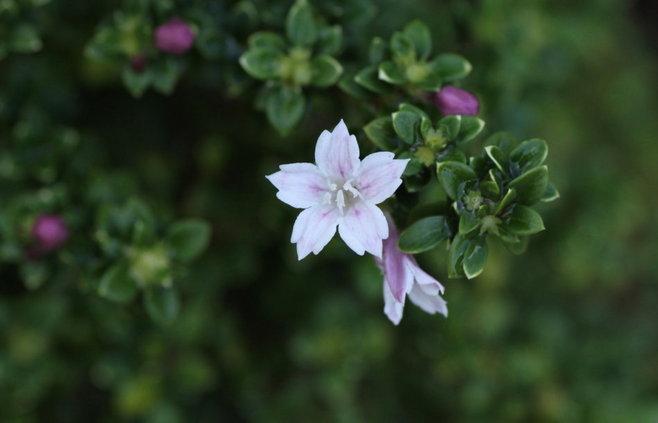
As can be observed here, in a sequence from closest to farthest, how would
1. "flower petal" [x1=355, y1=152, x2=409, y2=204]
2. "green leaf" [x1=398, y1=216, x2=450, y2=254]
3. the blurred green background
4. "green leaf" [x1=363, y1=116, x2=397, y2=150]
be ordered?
"flower petal" [x1=355, y1=152, x2=409, y2=204]
"green leaf" [x1=398, y1=216, x2=450, y2=254]
"green leaf" [x1=363, y1=116, x2=397, y2=150]
the blurred green background

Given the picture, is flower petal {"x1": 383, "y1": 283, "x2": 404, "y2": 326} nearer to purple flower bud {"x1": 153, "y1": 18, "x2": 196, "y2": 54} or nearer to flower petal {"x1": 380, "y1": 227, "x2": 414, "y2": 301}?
flower petal {"x1": 380, "y1": 227, "x2": 414, "y2": 301}

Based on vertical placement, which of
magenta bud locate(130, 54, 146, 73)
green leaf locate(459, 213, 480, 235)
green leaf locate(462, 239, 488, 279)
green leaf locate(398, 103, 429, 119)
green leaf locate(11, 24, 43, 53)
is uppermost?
green leaf locate(398, 103, 429, 119)

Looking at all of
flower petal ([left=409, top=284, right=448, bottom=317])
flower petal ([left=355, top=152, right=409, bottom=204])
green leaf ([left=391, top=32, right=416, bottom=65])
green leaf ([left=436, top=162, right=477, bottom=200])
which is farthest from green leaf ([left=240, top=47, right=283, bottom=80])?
flower petal ([left=409, top=284, right=448, bottom=317])

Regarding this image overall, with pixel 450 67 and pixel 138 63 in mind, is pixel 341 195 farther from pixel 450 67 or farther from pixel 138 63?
pixel 138 63

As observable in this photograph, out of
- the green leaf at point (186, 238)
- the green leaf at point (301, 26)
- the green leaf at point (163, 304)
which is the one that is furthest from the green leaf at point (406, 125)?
the green leaf at point (163, 304)

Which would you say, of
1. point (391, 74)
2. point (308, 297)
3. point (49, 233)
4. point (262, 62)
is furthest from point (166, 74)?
point (308, 297)

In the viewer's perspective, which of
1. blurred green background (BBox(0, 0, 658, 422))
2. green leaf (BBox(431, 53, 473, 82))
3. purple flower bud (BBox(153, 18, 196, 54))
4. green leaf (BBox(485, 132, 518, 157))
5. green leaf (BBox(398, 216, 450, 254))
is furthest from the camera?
blurred green background (BBox(0, 0, 658, 422))

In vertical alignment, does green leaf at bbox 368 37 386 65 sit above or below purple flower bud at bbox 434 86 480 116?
below
